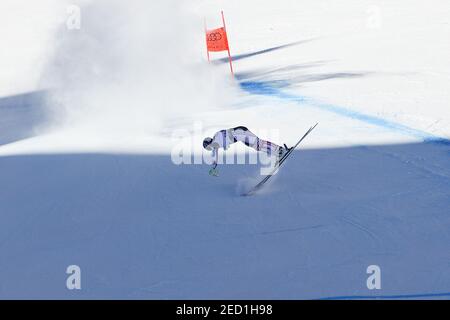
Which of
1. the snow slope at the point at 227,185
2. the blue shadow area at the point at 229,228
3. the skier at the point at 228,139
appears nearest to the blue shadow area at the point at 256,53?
the snow slope at the point at 227,185

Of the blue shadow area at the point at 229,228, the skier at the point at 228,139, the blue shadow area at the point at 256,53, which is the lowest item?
the blue shadow area at the point at 229,228

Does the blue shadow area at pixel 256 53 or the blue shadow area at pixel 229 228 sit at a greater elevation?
the blue shadow area at pixel 256 53

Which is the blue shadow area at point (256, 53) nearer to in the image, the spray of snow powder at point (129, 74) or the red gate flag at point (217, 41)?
the spray of snow powder at point (129, 74)

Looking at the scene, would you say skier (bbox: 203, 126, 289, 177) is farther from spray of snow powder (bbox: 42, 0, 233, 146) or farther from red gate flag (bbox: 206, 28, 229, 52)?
red gate flag (bbox: 206, 28, 229, 52)

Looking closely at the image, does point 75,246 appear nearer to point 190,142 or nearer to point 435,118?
point 190,142

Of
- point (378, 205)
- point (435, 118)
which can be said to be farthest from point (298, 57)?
point (378, 205)

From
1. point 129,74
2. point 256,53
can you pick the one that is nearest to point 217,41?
point 129,74

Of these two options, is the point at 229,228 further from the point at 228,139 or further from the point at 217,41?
the point at 217,41

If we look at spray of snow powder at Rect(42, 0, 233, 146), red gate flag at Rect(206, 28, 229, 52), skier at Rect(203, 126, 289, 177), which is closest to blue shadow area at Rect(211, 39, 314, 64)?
spray of snow powder at Rect(42, 0, 233, 146)
